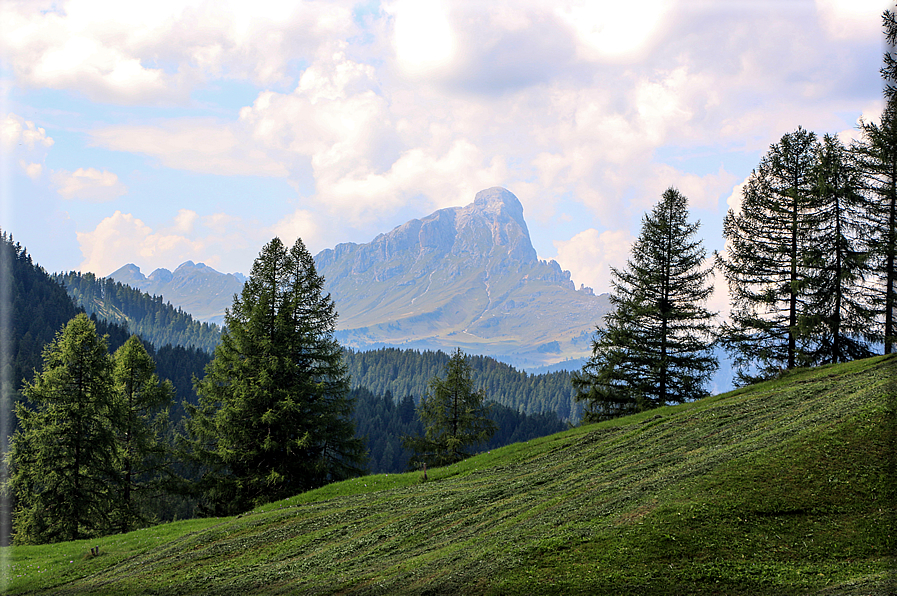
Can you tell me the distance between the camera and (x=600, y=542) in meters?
14.4

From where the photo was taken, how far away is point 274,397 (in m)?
39.4

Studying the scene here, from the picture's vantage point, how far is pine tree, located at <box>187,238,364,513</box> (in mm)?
38344

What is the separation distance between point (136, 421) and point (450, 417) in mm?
24531

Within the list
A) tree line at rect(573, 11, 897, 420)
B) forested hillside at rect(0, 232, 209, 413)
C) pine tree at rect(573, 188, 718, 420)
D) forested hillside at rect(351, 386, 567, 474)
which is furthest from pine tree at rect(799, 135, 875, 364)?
forested hillside at rect(0, 232, 209, 413)

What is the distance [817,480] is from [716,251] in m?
28.4

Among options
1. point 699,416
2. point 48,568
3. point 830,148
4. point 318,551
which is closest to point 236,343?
point 48,568

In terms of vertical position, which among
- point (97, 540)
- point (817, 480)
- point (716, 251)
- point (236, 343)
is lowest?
point (97, 540)

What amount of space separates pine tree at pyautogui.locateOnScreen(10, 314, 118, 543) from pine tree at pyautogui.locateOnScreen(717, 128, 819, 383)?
4221 centimetres

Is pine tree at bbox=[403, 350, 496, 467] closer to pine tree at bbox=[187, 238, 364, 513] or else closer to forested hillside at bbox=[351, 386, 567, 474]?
A: pine tree at bbox=[187, 238, 364, 513]

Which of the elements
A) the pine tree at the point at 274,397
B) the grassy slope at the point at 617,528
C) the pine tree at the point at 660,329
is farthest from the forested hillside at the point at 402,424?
the grassy slope at the point at 617,528

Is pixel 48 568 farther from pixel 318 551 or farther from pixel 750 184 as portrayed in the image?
pixel 750 184

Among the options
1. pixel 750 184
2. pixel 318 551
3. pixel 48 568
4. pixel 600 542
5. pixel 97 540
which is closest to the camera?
pixel 600 542

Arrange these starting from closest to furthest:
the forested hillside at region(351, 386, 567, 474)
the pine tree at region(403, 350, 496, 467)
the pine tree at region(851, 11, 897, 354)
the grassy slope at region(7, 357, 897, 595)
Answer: the grassy slope at region(7, 357, 897, 595) < the pine tree at region(851, 11, 897, 354) < the pine tree at region(403, 350, 496, 467) < the forested hillside at region(351, 386, 567, 474)

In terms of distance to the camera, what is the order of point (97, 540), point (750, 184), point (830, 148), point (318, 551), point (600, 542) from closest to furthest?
1. point (600, 542)
2. point (318, 551)
3. point (97, 540)
4. point (830, 148)
5. point (750, 184)
